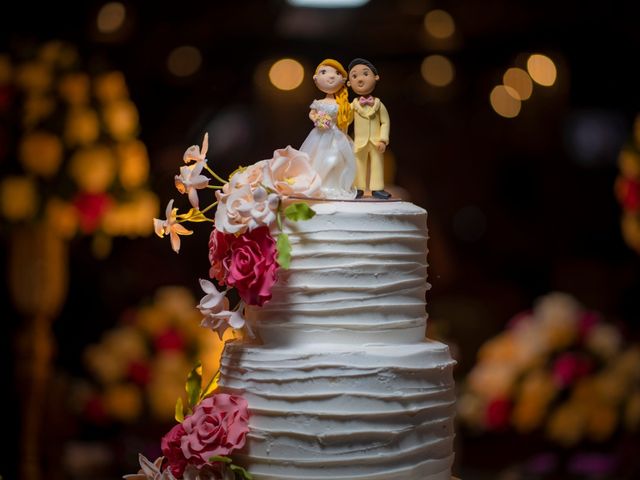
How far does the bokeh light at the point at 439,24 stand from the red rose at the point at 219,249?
271cm

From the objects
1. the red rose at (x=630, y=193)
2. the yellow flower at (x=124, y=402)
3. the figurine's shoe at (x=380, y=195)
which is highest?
the figurine's shoe at (x=380, y=195)

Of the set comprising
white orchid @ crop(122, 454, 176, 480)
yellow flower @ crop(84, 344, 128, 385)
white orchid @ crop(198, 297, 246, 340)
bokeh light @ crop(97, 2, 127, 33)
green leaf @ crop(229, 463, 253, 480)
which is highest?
bokeh light @ crop(97, 2, 127, 33)

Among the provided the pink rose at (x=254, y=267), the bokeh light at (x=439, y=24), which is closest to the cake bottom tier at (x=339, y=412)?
the pink rose at (x=254, y=267)

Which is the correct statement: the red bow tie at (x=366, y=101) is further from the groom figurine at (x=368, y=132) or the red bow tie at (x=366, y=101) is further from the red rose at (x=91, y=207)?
the red rose at (x=91, y=207)

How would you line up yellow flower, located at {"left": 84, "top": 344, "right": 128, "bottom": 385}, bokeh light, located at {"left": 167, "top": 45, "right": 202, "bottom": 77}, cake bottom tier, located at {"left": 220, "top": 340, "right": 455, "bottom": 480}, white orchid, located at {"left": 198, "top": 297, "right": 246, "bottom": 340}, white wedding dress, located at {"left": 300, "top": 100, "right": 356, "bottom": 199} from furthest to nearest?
1. bokeh light, located at {"left": 167, "top": 45, "right": 202, "bottom": 77}
2. yellow flower, located at {"left": 84, "top": 344, "right": 128, "bottom": 385}
3. white wedding dress, located at {"left": 300, "top": 100, "right": 356, "bottom": 199}
4. white orchid, located at {"left": 198, "top": 297, "right": 246, "bottom": 340}
5. cake bottom tier, located at {"left": 220, "top": 340, "right": 455, "bottom": 480}

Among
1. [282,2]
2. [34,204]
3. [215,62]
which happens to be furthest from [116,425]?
[282,2]

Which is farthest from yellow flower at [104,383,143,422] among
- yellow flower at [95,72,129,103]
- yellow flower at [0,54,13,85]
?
yellow flower at [0,54,13,85]

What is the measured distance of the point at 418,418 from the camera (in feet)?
8.30

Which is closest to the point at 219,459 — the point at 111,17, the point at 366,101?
the point at 366,101

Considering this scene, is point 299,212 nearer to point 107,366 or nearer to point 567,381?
point 567,381

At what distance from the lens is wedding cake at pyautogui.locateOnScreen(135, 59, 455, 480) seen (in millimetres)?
2469

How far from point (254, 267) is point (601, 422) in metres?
2.24

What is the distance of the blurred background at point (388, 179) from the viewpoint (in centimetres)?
434

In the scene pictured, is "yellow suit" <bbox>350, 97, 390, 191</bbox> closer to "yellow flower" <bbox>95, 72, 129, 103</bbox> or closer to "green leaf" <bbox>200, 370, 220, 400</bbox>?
"green leaf" <bbox>200, 370, 220, 400</bbox>
